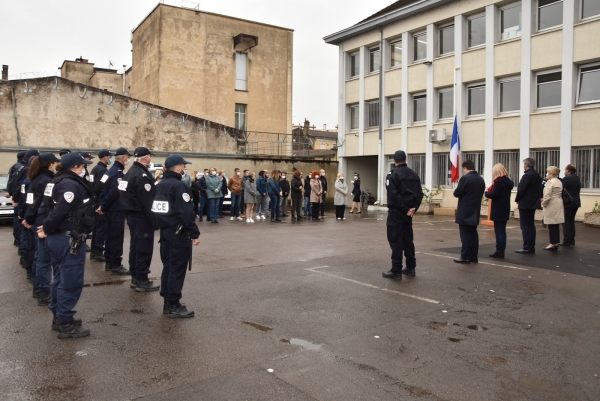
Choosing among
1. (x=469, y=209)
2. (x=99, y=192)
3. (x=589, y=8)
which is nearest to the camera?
(x=99, y=192)

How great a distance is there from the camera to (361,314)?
6250 millimetres

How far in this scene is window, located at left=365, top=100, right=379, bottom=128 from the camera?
91.9 ft

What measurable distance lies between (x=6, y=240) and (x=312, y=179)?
10131 mm

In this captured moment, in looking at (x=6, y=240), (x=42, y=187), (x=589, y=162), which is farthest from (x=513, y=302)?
(x=589, y=162)

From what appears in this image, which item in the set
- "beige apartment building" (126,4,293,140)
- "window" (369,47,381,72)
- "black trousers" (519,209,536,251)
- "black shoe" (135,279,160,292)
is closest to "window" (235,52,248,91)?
"beige apartment building" (126,4,293,140)

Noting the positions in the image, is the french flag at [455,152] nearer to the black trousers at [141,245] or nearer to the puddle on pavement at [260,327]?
the black trousers at [141,245]

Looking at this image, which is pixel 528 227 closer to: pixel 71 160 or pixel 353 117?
pixel 71 160

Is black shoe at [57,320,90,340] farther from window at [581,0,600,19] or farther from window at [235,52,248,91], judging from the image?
window at [235,52,248,91]

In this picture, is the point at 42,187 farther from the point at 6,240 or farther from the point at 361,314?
the point at 6,240

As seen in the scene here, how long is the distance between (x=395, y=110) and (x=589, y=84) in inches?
380

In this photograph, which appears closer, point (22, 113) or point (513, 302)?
point (513, 302)

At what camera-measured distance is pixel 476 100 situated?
23.0 meters

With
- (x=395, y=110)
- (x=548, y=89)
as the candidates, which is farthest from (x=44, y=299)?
(x=395, y=110)

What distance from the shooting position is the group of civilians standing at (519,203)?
941 cm
